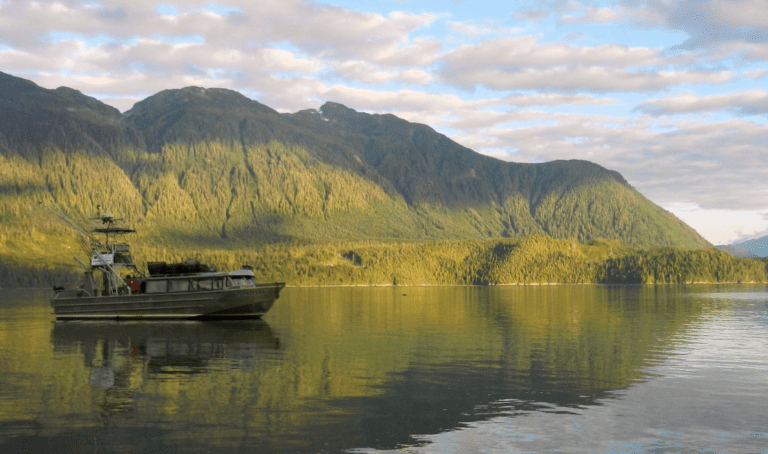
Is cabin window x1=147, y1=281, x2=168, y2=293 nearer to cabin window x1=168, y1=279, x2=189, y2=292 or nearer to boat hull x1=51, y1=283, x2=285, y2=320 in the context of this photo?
cabin window x1=168, y1=279, x2=189, y2=292

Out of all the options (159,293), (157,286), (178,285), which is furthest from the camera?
(178,285)

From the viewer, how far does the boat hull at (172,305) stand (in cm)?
9906

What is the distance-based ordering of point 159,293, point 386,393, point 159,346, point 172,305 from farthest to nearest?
point 172,305, point 159,293, point 159,346, point 386,393

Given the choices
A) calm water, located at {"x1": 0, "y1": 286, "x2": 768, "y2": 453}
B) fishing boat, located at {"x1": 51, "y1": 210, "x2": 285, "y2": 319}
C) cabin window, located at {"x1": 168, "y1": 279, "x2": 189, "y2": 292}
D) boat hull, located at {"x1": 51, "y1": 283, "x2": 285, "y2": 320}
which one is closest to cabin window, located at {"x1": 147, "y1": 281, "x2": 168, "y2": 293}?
fishing boat, located at {"x1": 51, "y1": 210, "x2": 285, "y2": 319}

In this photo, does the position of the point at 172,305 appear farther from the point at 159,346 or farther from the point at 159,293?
the point at 159,346

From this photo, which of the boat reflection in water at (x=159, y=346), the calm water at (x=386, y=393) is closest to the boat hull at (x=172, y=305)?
the boat reflection in water at (x=159, y=346)

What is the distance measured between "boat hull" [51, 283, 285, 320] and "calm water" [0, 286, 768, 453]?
18448mm

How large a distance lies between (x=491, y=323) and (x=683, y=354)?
3915 cm

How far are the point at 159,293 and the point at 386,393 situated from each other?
2560 inches

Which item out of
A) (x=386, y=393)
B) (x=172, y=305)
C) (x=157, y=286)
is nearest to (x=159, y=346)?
(x=172, y=305)

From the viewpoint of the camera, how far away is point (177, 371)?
168 feet

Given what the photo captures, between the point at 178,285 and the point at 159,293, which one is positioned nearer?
the point at 159,293

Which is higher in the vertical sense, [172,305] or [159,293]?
[159,293]

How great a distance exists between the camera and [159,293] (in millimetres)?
99312
